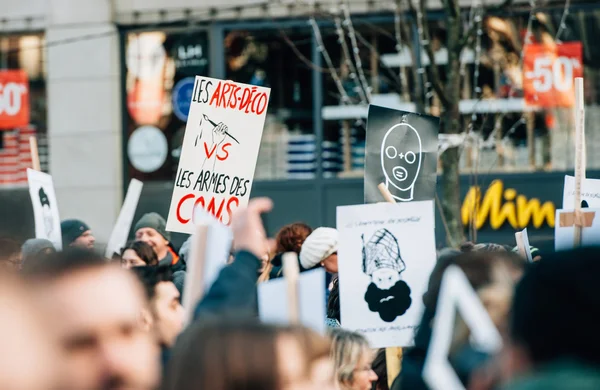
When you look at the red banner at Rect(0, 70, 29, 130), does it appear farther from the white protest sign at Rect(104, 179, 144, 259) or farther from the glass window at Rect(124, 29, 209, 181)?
the white protest sign at Rect(104, 179, 144, 259)

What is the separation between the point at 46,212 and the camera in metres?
7.61

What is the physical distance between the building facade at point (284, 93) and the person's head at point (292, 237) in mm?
6061

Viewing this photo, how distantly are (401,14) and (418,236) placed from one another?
6605mm

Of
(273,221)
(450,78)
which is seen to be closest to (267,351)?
(450,78)

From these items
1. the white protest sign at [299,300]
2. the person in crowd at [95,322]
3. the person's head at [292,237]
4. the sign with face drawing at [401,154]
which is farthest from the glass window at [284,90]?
the person in crowd at [95,322]

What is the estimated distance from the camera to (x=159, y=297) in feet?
13.5

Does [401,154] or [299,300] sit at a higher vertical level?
[401,154]

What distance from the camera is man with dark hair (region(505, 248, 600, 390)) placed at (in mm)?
2076

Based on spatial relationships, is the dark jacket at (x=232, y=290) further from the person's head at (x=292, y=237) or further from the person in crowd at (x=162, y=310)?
the person's head at (x=292, y=237)

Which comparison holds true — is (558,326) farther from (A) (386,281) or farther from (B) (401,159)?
(B) (401,159)

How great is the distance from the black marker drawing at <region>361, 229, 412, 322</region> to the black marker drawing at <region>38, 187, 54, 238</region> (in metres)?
→ 2.99

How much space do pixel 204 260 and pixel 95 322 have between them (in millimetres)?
1042

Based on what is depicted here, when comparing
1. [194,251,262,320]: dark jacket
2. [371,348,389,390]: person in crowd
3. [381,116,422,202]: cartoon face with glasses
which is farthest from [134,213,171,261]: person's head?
[194,251,262,320]: dark jacket

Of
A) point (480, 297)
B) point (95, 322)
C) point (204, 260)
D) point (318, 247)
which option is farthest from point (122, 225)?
point (95, 322)
